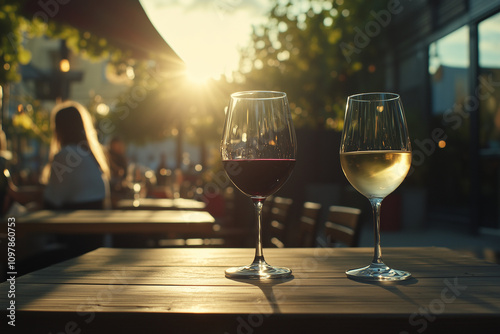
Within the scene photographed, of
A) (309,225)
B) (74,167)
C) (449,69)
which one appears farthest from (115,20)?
(449,69)

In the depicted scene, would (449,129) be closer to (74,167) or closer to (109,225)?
(74,167)

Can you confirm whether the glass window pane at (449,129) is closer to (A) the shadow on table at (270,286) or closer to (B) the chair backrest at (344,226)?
(B) the chair backrest at (344,226)

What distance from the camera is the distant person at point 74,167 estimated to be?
4066 mm

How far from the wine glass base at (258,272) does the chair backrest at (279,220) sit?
1.78 metres

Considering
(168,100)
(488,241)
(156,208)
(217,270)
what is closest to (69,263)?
(217,270)

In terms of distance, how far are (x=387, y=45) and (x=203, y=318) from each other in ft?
37.7

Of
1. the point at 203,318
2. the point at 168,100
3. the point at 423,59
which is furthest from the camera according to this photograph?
the point at 168,100

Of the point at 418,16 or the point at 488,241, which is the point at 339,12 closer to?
the point at 418,16

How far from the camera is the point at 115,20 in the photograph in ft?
13.6

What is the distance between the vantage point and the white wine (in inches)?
41.1

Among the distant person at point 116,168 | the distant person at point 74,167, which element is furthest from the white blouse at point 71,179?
the distant person at point 116,168

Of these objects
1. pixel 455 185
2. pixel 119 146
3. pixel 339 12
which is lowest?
pixel 455 185

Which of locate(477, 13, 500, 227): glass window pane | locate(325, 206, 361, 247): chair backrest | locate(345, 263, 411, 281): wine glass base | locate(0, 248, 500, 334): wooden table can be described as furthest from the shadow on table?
locate(477, 13, 500, 227): glass window pane

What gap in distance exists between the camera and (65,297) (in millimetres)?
797
